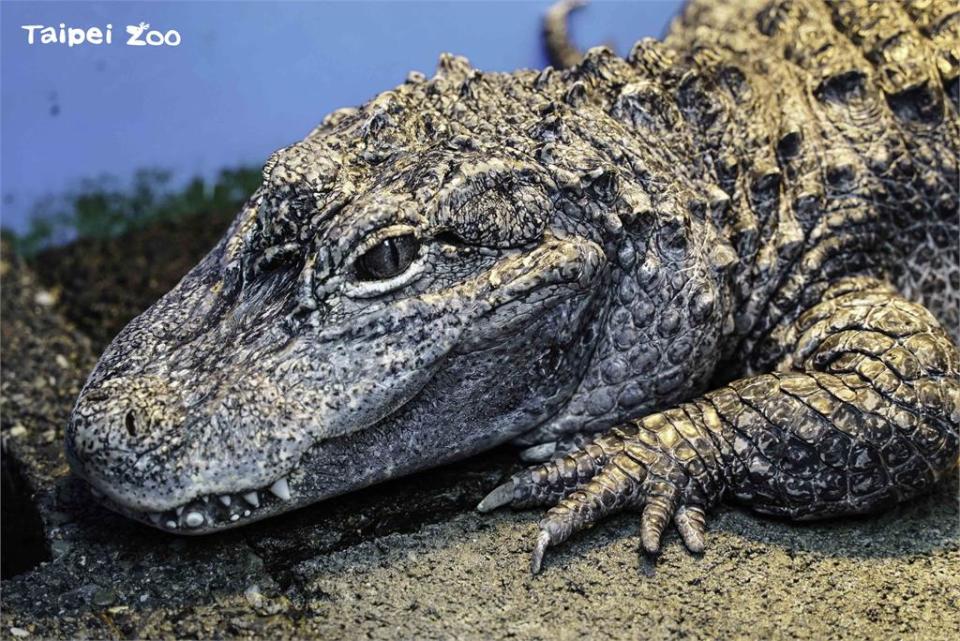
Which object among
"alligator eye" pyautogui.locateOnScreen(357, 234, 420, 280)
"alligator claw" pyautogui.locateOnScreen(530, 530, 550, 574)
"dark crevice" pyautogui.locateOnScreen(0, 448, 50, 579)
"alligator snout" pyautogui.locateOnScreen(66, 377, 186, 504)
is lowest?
"dark crevice" pyautogui.locateOnScreen(0, 448, 50, 579)

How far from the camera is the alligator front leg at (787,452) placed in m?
3.40

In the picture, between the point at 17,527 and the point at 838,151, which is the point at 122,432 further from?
the point at 838,151

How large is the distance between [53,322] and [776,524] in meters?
3.56

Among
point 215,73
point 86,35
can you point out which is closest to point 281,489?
point 86,35

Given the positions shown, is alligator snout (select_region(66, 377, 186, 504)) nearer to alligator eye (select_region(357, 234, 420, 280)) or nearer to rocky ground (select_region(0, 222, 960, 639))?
rocky ground (select_region(0, 222, 960, 639))

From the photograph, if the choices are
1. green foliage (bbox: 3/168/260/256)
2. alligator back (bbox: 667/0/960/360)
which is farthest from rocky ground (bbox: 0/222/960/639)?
green foliage (bbox: 3/168/260/256)

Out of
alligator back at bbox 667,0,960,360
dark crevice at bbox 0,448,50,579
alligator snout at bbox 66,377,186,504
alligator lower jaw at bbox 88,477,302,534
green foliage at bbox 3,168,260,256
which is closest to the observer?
alligator snout at bbox 66,377,186,504

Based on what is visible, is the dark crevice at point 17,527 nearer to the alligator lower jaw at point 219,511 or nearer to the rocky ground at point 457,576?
the rocky ground at point 457,576

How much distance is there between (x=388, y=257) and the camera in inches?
126

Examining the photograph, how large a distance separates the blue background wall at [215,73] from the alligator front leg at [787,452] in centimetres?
225

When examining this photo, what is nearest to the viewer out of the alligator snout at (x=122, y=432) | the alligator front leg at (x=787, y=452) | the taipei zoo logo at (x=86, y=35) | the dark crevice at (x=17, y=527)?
the alligator snout at (x=122, y=432)

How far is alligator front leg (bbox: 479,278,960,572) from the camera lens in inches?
134

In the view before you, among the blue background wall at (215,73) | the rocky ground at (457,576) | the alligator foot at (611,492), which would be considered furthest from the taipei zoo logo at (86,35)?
the alligator foot at (611,492)

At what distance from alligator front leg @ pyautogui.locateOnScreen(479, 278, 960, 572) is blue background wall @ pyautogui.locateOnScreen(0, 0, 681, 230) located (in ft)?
7.40
